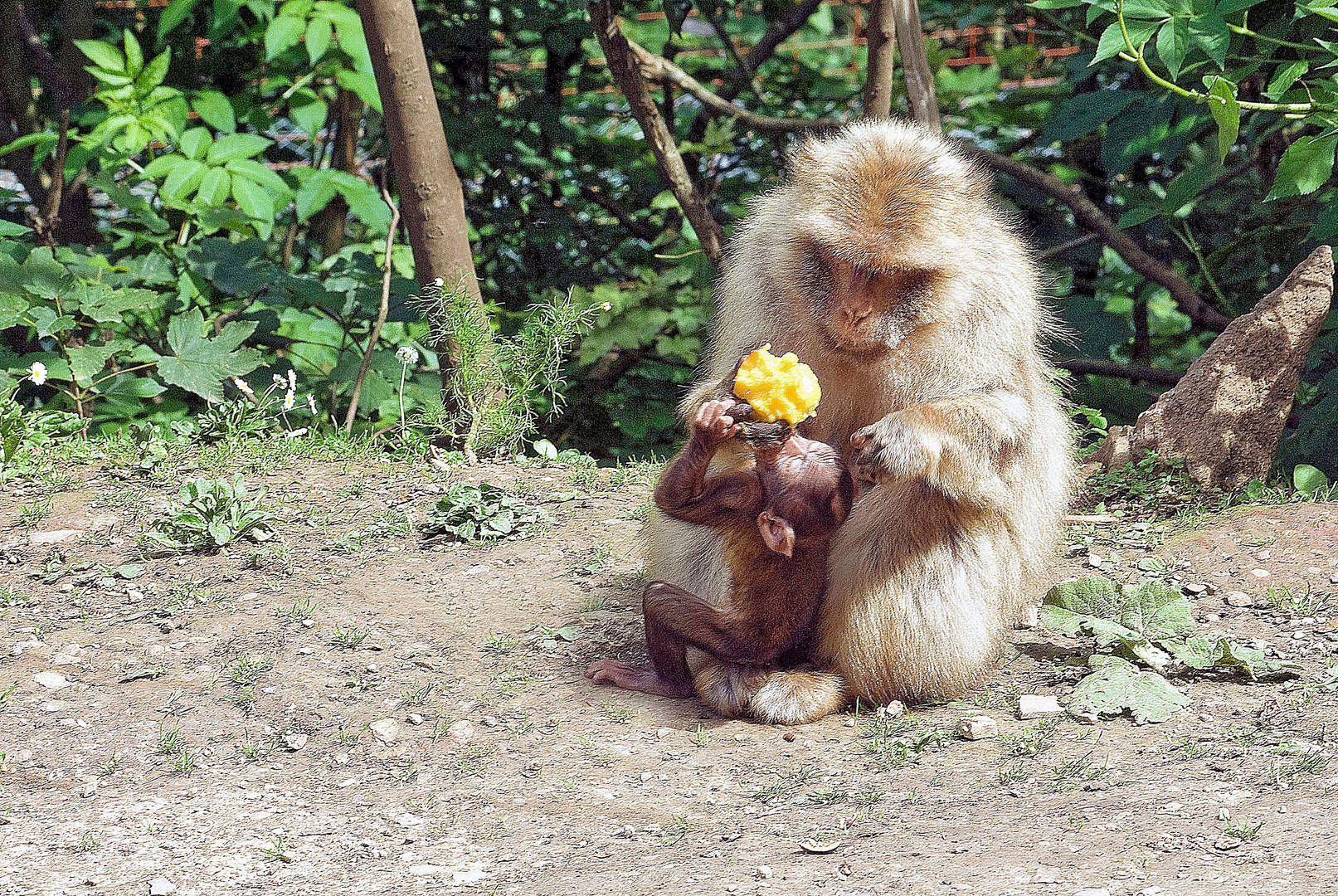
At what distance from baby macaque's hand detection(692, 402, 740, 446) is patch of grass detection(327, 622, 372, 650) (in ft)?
4.18

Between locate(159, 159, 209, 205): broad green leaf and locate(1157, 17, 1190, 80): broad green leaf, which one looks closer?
locate(1157, 17, 1190, 80): broad green leaf

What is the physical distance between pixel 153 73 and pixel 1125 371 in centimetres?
496

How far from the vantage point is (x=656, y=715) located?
3.57 m

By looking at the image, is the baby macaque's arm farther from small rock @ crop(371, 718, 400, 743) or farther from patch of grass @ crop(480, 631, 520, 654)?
small rock @ crop(371, 718, 400, 743)

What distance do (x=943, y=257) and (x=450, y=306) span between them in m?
2.58

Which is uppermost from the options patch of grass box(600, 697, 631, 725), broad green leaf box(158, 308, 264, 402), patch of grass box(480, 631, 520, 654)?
broad green leaf box(158, 308, 264, 402)

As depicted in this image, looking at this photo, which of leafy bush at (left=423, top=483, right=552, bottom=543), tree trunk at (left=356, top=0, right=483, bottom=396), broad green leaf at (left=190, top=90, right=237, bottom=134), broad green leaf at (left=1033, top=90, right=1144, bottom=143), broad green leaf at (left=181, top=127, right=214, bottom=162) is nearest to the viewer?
leafy bush at (left=423, top=483, right=552, bottom=543)

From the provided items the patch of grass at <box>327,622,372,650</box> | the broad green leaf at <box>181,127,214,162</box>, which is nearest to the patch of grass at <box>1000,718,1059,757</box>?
the patch of grass at <box>327,622,372,650</box>

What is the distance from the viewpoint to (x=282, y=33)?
588 centimetres

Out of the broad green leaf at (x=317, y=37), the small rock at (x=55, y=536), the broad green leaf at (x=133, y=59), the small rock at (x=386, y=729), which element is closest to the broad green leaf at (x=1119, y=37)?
Answer: the small rock at (x=386, y=729)

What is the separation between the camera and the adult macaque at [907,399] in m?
3.35

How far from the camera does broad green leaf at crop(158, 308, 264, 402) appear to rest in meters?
5.36

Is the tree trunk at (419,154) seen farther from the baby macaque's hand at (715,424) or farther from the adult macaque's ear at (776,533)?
the adult macaque's ear at (776,533)

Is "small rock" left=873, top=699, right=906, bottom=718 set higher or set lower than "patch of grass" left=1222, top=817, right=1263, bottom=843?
lower
